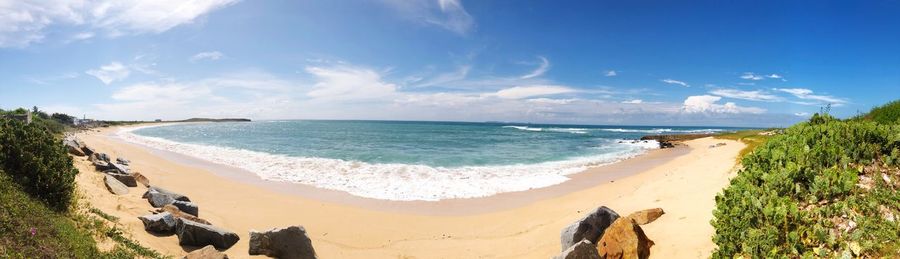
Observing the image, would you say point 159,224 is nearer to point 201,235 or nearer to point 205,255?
point 201,235

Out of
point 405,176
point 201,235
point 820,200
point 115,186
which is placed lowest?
point 405,176

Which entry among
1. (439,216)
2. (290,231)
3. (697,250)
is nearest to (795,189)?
(697,250)

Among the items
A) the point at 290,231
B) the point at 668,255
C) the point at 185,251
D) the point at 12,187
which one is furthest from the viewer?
the point at 290,231

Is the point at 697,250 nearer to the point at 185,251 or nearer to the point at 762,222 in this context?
the point at 762,222

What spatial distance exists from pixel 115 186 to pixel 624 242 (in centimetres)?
1632

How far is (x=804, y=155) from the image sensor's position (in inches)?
250

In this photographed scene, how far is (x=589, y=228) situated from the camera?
917 centimetres

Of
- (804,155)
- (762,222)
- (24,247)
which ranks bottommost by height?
(24,247)

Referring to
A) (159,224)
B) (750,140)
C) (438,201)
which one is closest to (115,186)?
(159,224)

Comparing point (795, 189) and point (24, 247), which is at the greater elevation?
point (795, 189)

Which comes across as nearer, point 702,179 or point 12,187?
point 12,187

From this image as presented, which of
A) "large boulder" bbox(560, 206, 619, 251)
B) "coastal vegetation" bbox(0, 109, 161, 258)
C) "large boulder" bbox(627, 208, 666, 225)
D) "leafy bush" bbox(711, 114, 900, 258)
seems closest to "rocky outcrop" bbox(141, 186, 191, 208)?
"coastal vegetation" bbox(0, 109, 161, 258)

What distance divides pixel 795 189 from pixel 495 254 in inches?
271

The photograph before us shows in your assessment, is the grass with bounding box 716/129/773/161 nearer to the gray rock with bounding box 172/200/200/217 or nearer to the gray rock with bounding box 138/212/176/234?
the gray rock with bounding box 138/212/176/234
